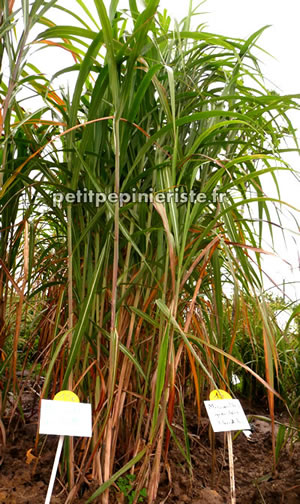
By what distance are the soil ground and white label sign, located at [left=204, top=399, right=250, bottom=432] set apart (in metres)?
0.22

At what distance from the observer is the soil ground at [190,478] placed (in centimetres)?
88

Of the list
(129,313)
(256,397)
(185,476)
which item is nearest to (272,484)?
(185,476)

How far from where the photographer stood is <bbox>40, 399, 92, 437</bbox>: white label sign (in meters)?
0.69

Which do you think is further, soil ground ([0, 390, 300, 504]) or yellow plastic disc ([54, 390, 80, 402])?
soil ground ([0, 390, 300, 504])

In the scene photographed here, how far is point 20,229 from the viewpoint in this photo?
0.97 meters

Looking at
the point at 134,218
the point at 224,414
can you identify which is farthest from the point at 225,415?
the point at 134,218

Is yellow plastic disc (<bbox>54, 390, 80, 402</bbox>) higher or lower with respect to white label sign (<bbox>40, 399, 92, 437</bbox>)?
higher

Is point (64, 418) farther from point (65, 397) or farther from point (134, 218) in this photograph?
point (134, 218)

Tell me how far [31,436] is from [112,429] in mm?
357

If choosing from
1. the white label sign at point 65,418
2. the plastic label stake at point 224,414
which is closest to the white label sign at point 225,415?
the plastic label stake at point 224,414

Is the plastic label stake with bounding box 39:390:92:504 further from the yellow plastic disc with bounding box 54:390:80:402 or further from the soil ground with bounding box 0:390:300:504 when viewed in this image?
the soil ground with bounding box 0:390:300:504

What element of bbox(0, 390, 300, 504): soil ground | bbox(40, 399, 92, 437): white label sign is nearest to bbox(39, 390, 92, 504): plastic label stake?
bbox(40, 399, 92, 437): white label sign

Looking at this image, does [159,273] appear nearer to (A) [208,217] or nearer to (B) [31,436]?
(A) [208,217]

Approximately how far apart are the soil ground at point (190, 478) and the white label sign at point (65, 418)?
205 mm
